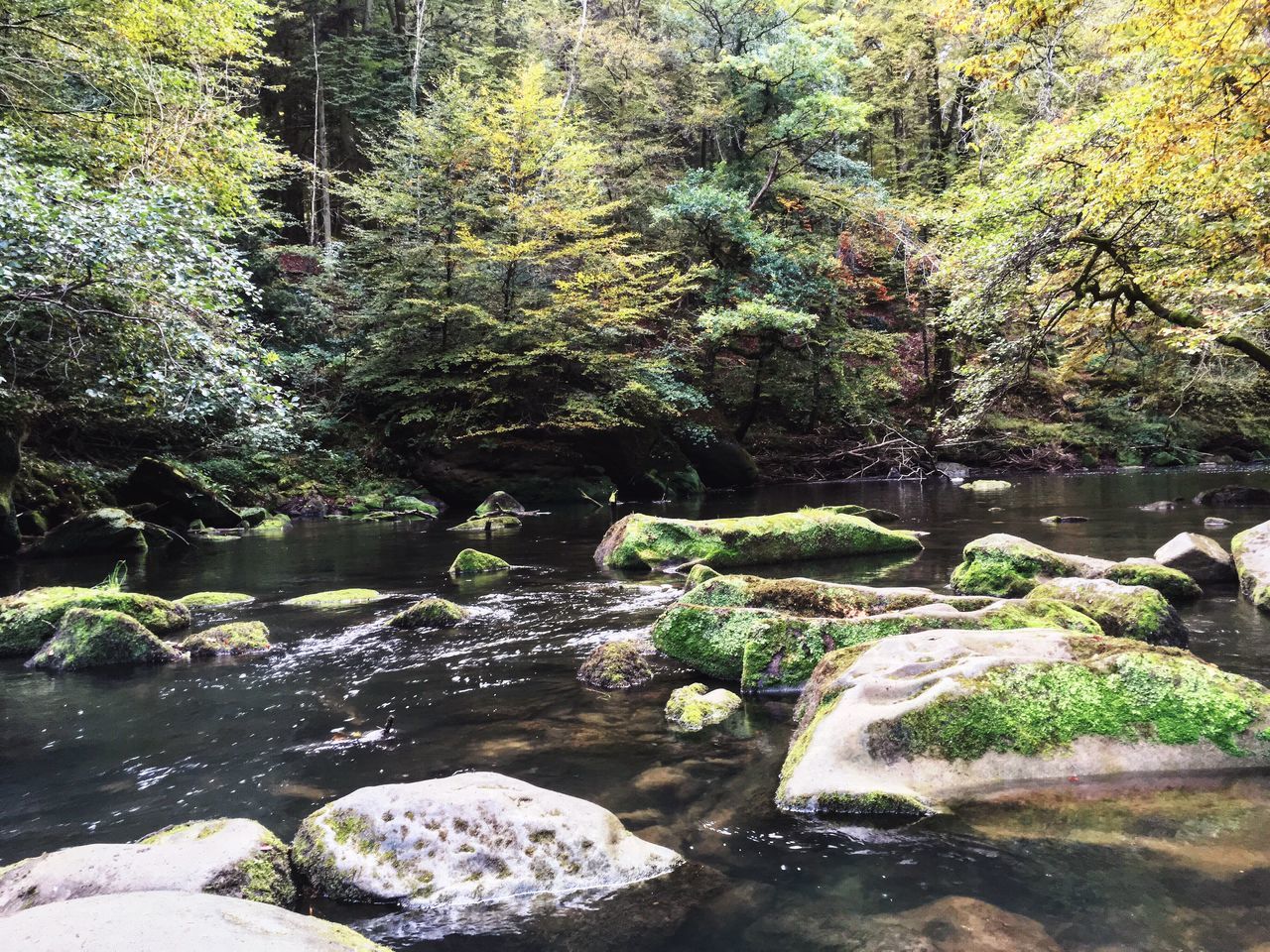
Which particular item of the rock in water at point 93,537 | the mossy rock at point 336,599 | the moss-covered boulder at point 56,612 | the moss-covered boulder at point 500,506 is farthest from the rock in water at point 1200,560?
the rock in water at point 93,537

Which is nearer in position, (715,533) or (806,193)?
(715,533)

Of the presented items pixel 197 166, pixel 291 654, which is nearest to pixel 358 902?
pixel 291 654

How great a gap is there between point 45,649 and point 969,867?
24.2 ft

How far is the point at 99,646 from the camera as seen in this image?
6.23 m

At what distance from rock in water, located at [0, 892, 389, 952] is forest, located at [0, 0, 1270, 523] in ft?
23.9

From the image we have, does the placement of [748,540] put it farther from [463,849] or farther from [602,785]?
[463,849]

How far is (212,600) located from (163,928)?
25.2ft

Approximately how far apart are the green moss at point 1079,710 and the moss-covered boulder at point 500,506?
1519cm

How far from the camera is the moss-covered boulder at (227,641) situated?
6.48 metres

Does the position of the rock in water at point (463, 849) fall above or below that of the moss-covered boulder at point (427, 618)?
above

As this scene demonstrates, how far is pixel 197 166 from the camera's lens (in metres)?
12.0

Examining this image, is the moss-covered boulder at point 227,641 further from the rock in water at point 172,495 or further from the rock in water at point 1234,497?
the rock in water at point 1234,497

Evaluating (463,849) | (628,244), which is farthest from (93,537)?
(628,244)

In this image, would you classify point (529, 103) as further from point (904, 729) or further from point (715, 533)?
point (904, 729)
